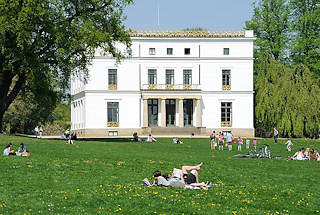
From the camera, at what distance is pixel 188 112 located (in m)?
70.2

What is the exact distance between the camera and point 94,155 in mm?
32375

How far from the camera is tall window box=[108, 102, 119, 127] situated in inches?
2744

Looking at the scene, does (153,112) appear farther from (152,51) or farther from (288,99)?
(288,99)

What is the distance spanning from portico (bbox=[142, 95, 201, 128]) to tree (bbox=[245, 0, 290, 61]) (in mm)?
10987

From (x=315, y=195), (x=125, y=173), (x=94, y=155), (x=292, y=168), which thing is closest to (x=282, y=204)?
(x=315, y=195)

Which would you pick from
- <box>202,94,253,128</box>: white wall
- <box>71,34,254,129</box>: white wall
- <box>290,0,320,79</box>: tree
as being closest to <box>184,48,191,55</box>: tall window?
<box>71,34,254,129</box>: white wall

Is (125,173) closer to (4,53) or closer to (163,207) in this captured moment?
(163,207)

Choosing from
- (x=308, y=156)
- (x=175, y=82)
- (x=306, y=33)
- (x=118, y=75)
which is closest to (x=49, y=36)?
(x=308, y=156)

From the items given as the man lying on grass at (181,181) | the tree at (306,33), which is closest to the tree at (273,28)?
the tree at (306,33)

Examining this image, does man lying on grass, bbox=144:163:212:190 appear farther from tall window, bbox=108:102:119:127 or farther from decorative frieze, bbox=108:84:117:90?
decorative frieze, bbox=108:84:117:90

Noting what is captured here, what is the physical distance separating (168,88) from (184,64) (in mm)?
3560

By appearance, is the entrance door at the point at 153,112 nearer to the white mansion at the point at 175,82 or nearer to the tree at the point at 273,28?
the white mansion at the point at 175,82

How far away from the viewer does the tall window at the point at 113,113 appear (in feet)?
229

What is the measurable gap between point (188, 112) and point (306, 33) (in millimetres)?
16788
